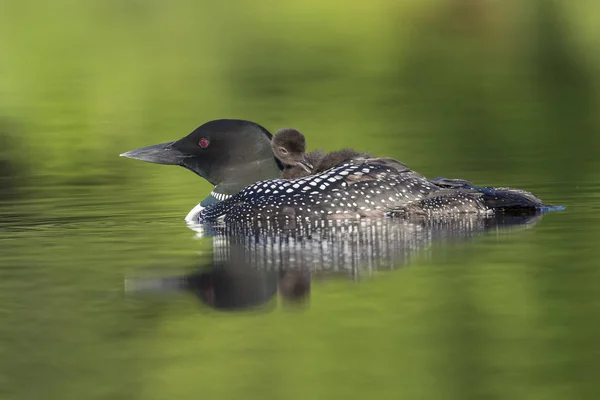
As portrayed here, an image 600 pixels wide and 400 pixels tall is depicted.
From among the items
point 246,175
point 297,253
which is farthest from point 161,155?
point 297,253

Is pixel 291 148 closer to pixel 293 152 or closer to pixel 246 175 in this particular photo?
pixel 293 152

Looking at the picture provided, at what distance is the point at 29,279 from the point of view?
7.43m

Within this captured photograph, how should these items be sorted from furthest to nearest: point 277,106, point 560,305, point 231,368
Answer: point 277,106
point 560,305
point 231,368

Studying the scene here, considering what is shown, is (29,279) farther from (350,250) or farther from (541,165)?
(541,165)

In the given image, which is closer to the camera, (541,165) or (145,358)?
(145,358)

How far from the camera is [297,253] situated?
8016 millimetres

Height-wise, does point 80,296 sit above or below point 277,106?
below

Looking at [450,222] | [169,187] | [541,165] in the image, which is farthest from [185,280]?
[541,165]

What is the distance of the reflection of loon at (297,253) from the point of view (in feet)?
23.1

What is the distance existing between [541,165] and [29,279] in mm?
5606

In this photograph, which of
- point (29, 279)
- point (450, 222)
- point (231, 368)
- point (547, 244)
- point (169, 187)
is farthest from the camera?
point (169, 187)

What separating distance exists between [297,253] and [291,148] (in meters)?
1.79

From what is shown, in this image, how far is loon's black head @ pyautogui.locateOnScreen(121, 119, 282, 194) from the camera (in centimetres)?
1011

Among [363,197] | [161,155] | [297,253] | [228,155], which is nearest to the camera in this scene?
[297,253]
